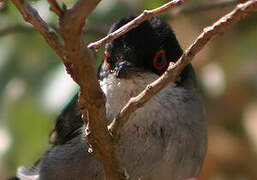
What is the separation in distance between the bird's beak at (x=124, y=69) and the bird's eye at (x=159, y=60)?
27 centimetres

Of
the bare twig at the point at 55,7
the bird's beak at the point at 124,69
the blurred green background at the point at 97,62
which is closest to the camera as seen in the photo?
the bare twig at the point at 55,7

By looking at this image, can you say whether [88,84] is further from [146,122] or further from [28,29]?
[28,29]

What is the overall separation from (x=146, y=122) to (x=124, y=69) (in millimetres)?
489

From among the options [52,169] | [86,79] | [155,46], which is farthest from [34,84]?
[86,79]

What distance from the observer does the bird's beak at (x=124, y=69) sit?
4336 millimetres

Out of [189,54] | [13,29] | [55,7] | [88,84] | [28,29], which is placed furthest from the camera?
[28,29]

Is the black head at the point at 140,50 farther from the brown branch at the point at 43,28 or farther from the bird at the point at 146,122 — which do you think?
the brown branch at the point at 43,28

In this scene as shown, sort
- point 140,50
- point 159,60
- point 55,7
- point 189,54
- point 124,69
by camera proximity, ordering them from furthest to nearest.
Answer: point 159,60 < point 140,50 < point 124,69 < point 189,54 < point 55,7

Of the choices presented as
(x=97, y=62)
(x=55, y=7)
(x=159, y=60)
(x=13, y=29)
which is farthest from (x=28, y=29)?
(x=55, y=7)

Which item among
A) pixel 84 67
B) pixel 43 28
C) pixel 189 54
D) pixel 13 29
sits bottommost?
pixel 13 29

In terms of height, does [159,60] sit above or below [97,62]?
above

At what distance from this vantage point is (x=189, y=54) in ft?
9.68

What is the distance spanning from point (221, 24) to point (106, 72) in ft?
6.27

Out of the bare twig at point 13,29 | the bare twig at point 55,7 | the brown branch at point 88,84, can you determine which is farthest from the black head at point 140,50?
the bare twig at point 55,7
